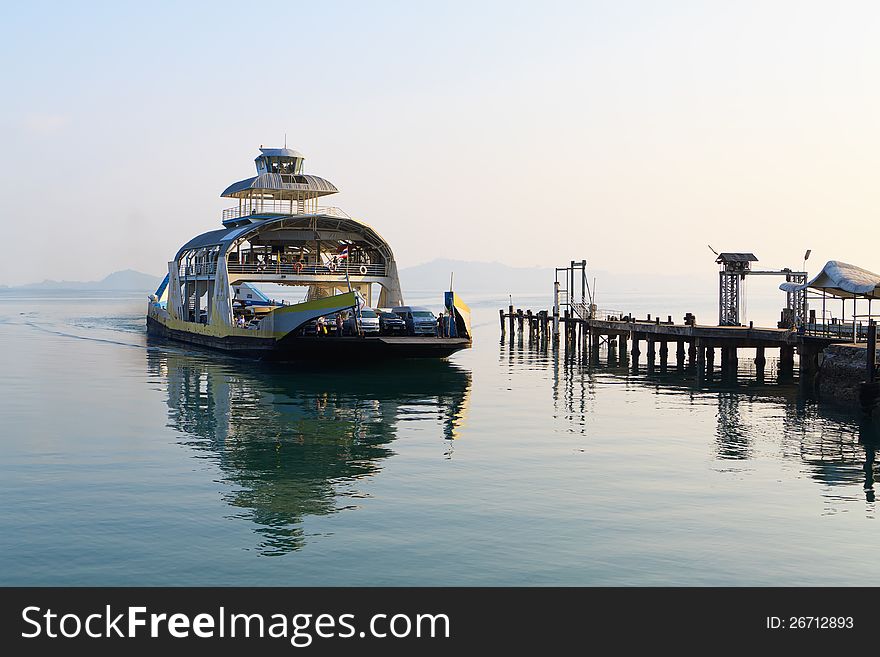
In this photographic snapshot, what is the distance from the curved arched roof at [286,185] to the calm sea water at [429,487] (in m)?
22.7

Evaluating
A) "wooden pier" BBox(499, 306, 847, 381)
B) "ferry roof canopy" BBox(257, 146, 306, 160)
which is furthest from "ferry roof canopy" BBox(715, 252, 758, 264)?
"ferry roof canopy" BBox(257, 146, 306, 160)

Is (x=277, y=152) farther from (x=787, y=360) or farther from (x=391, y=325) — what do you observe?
(x=787, y=360)

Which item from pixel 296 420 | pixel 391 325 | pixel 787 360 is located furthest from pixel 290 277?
pixel 787 360

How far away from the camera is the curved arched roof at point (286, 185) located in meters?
62.1

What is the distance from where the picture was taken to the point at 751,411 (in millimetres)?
35500

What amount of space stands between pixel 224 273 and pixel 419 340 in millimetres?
14353

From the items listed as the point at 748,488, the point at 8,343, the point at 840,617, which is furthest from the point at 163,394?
the point at 8,343

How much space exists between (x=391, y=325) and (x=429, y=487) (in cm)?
2778

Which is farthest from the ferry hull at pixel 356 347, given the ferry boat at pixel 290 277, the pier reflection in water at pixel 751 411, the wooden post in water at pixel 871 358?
the wooden post in water at pixel 871 358

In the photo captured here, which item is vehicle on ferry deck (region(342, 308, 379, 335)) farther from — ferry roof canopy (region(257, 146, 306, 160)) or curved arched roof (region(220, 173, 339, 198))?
ferry roof canopy (region(257, 146, 306, 160))

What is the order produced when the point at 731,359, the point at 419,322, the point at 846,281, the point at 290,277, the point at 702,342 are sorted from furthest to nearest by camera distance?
the point at 290,277 < the point at 702,342 < the point at 731,359 < the point at 419,322 < the point at 846,281

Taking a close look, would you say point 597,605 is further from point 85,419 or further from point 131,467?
point 85,419

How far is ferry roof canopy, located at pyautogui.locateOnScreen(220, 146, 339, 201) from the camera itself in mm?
62312

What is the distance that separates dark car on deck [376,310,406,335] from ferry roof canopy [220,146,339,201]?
1665cm
